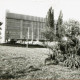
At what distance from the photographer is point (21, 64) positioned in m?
8.07

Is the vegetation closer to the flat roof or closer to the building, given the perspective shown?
the building

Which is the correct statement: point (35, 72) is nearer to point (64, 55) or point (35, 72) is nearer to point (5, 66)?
point (5, 66)

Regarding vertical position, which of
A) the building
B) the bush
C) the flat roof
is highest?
the flat roof

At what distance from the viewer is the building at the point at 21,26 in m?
48.7

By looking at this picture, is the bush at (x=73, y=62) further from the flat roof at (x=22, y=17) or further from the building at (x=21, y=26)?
the flat roof at (x=22, y=17)

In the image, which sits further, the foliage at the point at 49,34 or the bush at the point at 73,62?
the foliage at the point at 49,34

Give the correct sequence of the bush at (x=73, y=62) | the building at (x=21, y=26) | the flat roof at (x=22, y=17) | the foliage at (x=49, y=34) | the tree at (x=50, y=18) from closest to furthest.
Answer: the bush at (x=73, y=62)
the foliage at (x=49, y=34)
the tree at (x=50, y=18)
the building at (x=21, y=26)
the flat roof at (x=22, y=17)

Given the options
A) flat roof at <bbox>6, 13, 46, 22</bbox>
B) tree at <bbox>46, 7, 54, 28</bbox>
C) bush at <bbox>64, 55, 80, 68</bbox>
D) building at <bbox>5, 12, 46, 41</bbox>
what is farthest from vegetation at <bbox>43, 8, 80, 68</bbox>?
flat roof at <bbox>6, 13, 46, 22</bbox>

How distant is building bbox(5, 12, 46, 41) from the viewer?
160 feet

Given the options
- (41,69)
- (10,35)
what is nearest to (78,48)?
(41,69)

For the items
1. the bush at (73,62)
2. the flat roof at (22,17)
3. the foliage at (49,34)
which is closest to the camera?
the bush at (73,62)

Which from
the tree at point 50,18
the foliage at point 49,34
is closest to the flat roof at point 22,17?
the tree at point 50,18

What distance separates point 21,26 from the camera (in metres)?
52.9

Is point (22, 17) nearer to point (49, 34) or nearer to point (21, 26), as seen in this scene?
point (21, 26)
